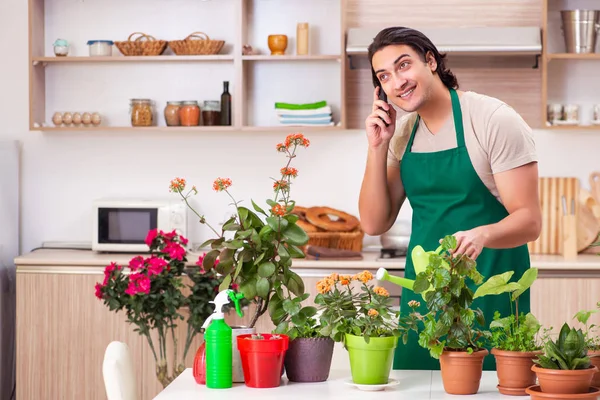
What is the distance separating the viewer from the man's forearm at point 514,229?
6.86 ft

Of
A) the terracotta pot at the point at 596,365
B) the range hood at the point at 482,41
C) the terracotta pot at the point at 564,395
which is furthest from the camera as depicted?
the range hood at the point at 482,41

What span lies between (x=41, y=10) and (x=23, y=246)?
4.10 ft

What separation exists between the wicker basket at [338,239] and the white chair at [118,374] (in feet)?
6.78

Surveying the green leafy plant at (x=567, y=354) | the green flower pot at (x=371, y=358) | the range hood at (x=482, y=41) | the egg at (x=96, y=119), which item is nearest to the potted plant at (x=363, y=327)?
the green flower pot at (x=371, y=358)

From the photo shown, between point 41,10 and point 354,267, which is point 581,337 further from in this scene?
point 41,10

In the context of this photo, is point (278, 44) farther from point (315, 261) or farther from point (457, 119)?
point (457, 119)

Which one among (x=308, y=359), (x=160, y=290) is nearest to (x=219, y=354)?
(x=308, y=359)

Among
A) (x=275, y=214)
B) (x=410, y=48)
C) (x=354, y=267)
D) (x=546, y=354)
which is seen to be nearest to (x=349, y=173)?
(x=354, y=267)

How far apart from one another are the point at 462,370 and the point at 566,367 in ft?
0.70

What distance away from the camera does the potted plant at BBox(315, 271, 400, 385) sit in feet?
5.76

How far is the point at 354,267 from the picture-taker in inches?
153

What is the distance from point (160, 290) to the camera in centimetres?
367

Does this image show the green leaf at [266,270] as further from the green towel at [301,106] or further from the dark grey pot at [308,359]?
the green towel at [301,106]

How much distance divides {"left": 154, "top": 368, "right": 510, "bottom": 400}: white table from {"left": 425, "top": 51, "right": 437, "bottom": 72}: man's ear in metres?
0.83
